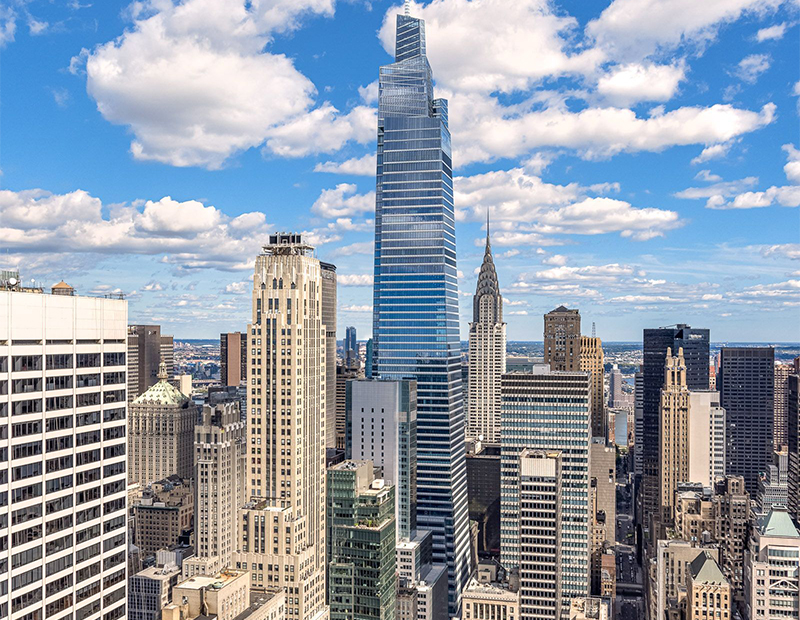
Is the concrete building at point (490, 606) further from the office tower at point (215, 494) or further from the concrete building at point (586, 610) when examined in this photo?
the office tower at point (215, 494)

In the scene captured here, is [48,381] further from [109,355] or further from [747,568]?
Answer: [747,568]

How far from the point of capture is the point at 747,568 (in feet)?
595

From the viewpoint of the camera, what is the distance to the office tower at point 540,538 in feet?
606

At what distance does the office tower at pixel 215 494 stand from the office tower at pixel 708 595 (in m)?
108

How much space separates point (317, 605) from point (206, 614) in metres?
40.1

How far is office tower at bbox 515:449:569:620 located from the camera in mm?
184750

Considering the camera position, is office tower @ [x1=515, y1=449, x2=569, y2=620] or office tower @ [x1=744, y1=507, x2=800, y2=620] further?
office tower @ [x1=515, y1=449, x2=569, y2=620]

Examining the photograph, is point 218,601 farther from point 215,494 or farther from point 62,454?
point 215,494

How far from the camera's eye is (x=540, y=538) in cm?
18600

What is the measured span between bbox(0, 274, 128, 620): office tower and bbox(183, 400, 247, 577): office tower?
113990 mm

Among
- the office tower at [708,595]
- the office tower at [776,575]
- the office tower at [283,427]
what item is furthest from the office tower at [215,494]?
the office tower at [776,575]

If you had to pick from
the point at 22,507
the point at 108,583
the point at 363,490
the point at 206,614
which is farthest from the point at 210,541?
the point at 22,507

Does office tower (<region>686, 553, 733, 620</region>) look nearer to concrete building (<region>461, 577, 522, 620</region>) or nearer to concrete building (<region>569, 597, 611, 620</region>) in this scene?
concrete building (<region>569, 597, 611, 620</region>)

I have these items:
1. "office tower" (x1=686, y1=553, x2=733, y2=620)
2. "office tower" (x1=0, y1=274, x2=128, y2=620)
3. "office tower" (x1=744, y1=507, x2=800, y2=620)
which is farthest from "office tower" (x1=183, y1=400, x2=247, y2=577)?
"office tower" (x1=744, y1=507, x2=800, y2=620)
